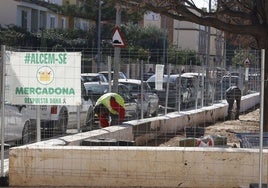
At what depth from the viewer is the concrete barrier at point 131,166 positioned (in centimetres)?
895

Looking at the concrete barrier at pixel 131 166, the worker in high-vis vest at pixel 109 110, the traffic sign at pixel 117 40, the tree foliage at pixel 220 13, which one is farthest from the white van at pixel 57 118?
the concrete barrier at pixel 131 166

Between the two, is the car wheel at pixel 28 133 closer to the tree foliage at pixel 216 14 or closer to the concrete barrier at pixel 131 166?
the tree foliage at pixel 216 14

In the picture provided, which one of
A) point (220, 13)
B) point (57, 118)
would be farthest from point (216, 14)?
point (57, 118)

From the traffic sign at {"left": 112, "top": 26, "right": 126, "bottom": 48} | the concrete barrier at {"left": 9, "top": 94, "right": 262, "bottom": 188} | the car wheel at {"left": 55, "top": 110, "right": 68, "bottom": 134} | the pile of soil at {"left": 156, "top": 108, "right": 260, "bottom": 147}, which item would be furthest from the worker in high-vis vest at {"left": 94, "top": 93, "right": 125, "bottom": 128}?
the concrete barrier at {"left": 9, "top": 94, "right": 262, "bottom": 188}

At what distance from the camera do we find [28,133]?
525 inches

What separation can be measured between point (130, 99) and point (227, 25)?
7304 millimetres

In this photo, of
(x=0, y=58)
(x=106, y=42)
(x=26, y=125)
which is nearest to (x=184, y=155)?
(x=0, y=58)

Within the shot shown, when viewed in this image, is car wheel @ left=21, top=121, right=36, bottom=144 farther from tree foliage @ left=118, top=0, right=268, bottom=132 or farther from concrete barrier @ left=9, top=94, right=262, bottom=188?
concrete barrier @ left=9, top=94, right=262, bottom=188

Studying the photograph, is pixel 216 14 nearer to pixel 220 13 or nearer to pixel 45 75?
pixel 220 13

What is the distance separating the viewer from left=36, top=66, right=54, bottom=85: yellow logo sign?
937 cm

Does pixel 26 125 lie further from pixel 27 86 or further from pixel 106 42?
pixel 106 42

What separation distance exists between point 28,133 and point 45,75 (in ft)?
13.9

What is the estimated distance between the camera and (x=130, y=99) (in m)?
18.8

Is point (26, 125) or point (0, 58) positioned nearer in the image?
point (0, 58)
